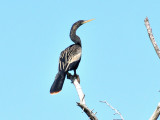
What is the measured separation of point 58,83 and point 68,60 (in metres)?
0.90

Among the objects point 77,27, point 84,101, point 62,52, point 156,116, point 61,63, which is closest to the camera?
point 156,116

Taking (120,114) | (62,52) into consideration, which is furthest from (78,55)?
(120,114)

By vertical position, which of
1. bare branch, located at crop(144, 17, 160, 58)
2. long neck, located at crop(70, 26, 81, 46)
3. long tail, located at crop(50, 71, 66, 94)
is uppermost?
long neck, located at crop(70, 26, 81, 46)

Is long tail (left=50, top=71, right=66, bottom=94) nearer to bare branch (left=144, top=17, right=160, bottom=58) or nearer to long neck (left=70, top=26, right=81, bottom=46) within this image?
long neck (left=70, top=26, right=81, bottom=46)

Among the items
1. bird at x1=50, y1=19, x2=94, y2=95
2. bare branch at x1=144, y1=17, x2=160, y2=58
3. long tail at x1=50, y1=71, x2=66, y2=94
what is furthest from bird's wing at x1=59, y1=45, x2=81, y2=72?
bare branch at x1=144, y1=17, x2=160, y2=58

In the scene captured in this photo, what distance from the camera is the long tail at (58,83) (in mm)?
6629

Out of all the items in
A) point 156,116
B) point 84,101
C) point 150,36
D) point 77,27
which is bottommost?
A: point 156,116

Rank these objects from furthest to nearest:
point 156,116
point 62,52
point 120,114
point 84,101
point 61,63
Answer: point 62,52, point 61,63, point 84,101, point 120,114, point 156,116

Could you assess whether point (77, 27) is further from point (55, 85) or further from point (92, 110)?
point (92, 110)

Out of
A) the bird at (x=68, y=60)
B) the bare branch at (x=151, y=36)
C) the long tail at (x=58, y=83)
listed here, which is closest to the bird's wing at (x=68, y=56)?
the bird at (x=68, y=60)

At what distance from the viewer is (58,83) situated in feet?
22.4

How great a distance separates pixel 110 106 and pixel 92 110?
0.24 metres

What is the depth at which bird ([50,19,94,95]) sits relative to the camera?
22.3 feet

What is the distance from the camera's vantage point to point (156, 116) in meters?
4.37
